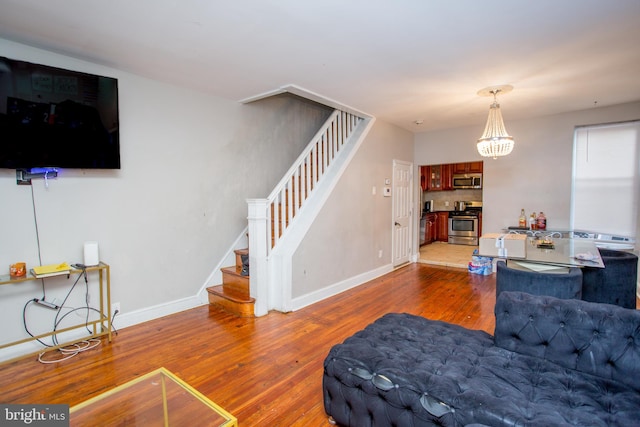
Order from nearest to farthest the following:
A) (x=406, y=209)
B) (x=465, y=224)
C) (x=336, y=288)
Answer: (x=336, y=288) → (x=406, y=209) → (x=465, y=224)

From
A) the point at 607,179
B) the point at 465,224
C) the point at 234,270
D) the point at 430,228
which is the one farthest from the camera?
the point at 430,228

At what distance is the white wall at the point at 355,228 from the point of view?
13.8 feet

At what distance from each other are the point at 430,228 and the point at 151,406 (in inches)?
341

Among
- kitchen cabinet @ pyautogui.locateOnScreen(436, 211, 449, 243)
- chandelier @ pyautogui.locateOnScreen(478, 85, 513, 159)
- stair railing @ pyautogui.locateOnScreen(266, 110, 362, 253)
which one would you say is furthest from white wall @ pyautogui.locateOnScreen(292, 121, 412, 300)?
kitchen cabinet @ pyautogui.locateOnScreen(436, 211, 449, 243)

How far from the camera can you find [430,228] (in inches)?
369

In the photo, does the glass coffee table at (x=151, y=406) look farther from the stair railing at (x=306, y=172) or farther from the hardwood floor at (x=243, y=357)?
the stair railing at (x=306, y=172)

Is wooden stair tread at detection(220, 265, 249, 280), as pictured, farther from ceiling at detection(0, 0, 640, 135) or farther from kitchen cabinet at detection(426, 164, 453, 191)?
kitchen cabinet at detection(426, 164, 453, 191)

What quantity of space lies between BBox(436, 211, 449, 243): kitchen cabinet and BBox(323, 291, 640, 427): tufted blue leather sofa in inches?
305

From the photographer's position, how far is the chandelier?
375cm

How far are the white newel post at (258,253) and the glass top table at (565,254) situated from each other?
105 inches

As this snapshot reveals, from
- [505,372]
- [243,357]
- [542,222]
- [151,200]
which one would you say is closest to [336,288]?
[243,357]

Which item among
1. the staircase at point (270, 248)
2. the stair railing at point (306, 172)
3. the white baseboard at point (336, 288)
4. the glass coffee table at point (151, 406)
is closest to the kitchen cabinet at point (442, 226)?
the white baseboard at point (336, 288)

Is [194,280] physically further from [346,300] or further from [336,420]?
[336,420]

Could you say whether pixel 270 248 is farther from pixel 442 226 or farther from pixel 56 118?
pixel 442 226
